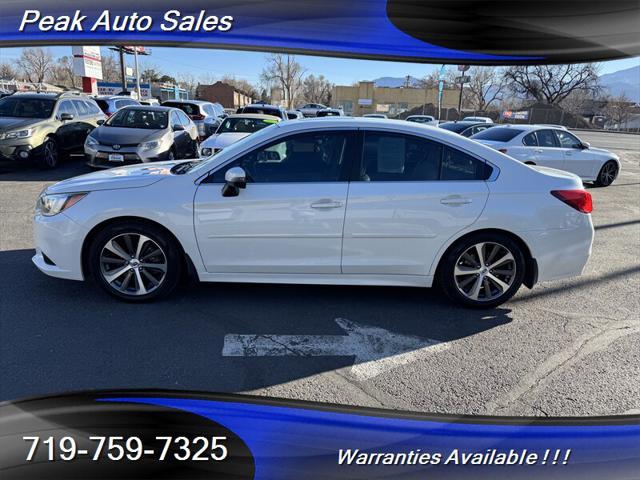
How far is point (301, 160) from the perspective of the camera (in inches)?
151

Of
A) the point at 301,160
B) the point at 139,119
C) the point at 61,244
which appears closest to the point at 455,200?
the point at 301,160

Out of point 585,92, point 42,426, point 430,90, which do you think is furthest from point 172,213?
point 585,92

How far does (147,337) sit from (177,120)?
8978 mm

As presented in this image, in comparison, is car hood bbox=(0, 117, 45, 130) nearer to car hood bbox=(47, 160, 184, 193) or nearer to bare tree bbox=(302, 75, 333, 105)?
car hood bbox=(47, 160, 184, 193)

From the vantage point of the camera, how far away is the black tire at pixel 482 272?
3932mm

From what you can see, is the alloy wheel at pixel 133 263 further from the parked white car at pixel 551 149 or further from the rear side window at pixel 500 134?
the rear side window at pixel 500 134

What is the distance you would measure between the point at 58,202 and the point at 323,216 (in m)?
2.30

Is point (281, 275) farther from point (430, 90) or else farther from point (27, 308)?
point (430, 90)

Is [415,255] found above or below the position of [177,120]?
below

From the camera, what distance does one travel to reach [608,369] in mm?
Result: 3266

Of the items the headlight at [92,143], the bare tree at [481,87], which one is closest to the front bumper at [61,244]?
the headlight at [92,143]

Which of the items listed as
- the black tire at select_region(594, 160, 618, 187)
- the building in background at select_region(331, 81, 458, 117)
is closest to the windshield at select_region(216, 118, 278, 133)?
the black tire at select_region(594, 160, 618, 187)

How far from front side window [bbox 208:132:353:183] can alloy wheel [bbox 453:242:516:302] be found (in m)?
1.37

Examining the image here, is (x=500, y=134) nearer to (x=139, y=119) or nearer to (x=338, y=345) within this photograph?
(x=139, y=119)
